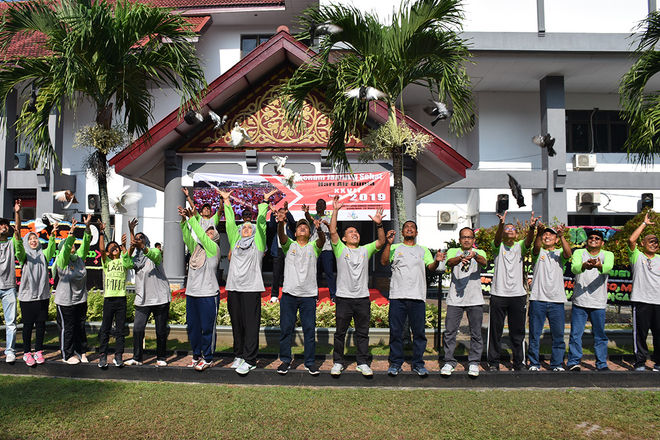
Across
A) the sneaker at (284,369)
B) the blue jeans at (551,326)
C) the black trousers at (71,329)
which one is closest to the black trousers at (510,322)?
the blue jeans at (551,326)

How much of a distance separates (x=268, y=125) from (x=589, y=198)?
13.1 metres

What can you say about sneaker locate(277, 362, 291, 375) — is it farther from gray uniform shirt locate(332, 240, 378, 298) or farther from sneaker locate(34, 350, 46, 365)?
sneaker locate(34, 350, 46, 365)

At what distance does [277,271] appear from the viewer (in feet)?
29.8

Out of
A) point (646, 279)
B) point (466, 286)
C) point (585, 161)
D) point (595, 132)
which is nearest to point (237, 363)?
point (466, 286)

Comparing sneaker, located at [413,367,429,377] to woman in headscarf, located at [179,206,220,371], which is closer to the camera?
sneaker, located at [413,367,429,377]

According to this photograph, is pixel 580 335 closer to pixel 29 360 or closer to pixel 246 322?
pixel 246 322

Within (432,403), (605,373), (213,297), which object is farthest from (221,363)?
(605,373)

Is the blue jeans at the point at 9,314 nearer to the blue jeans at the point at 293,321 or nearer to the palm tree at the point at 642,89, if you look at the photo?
the blue jeans at the point at 293,321

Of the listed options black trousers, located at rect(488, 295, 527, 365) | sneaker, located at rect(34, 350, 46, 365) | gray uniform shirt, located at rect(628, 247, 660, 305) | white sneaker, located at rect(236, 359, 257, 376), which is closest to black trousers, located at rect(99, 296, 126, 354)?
sneaker, located at rect(34, 350, 46, 365)

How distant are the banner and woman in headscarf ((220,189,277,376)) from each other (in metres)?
3.88

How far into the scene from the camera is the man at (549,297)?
5.88 m

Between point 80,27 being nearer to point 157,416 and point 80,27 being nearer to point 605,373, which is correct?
point 157,416

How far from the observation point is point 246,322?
5.80 metres

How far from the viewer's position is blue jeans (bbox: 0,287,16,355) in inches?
242
